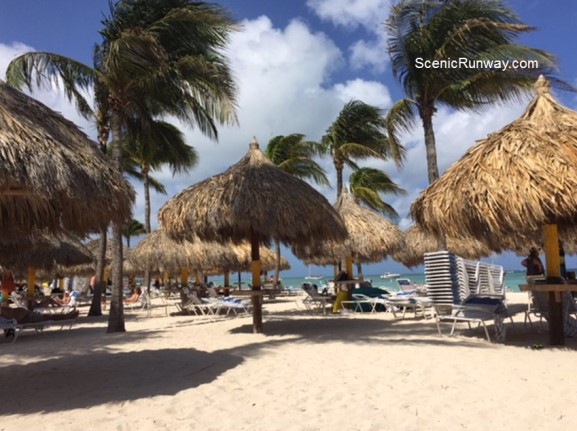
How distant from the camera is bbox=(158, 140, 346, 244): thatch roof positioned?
7762mm

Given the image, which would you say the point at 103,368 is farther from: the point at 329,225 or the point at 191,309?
the point at 191,309

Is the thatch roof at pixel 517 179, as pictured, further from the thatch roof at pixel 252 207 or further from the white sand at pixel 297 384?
the thatch roof at pixel 252 207

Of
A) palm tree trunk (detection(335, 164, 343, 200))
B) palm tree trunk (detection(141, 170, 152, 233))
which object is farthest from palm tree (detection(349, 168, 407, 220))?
palm tree trunk (detection(141, 170, 152, 233))

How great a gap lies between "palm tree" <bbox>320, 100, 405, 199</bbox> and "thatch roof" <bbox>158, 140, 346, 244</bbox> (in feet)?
29.9

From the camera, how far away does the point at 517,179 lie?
5914mm

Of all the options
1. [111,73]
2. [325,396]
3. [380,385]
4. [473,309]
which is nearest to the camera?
[325,396]

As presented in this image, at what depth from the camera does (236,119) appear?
9.20 meters

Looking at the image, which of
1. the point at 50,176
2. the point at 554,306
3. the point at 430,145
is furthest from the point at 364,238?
the point at 50,176

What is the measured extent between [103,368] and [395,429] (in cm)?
378

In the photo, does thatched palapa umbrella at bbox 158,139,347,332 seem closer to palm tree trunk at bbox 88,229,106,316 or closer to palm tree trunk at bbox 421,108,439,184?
palm tree trunk at bbox 421,108,439,184

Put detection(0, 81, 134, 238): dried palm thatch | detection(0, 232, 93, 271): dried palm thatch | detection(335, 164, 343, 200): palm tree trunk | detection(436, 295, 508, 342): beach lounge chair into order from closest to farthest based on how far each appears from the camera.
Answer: detection(0, 81, 134, 238): dried palm thatch < detection(436, 295, 508, 342): beach lounge chair < detection(0, 232, 93, 271): dried palm thatch < detection(335, 164, 343, 200): palm tree trunk

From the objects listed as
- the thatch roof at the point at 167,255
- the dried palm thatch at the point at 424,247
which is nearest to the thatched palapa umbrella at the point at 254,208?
the thatch roof at the point at 167,255

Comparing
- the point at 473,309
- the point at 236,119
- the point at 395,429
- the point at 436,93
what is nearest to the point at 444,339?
the point at 473,309

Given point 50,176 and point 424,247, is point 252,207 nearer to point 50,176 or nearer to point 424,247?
point 50,176
